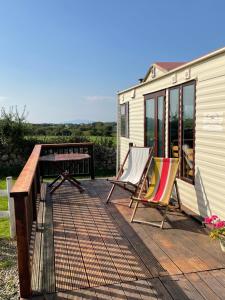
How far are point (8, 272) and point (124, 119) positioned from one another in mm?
5989

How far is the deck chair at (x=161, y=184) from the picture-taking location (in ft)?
13.7

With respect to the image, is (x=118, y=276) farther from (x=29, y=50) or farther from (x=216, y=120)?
(x=29, y=50)

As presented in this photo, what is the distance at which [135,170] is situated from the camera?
18.2ft

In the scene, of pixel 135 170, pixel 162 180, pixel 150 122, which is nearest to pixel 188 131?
pixel 162 180

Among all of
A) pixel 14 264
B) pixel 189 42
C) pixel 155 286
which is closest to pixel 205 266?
pixel 155 286

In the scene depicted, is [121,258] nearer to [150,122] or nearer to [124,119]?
[150,122]

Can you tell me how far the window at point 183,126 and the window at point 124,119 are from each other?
293cm

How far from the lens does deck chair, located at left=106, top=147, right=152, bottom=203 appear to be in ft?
16.9

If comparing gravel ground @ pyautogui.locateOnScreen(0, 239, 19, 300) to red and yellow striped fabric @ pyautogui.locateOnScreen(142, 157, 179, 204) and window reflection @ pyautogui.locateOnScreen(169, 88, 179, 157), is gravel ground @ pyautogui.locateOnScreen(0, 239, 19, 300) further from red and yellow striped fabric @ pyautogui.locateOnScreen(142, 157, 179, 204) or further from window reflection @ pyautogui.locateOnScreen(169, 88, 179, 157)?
window reflection @ pyautogui.locateOnScreen(169, 88, 179, 157)

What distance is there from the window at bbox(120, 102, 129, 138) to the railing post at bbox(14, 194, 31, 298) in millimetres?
5951

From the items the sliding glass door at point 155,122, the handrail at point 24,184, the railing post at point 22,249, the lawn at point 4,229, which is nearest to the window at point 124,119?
the sliding glass door at point 155,122

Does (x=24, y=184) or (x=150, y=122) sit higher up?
(x=150, y=122)

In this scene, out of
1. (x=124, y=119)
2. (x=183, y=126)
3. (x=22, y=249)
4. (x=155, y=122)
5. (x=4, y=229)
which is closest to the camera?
(x=22, y=249)


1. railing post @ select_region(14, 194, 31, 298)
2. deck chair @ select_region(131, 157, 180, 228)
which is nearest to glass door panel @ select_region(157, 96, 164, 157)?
deck chair @ select_region(131, 157, 180, 228)
